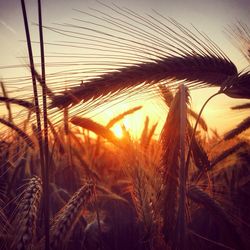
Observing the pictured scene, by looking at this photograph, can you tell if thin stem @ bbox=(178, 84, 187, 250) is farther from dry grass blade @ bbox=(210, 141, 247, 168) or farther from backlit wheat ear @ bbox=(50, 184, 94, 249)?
dry grass blade @ bbox=(210, 141, 247, 168)

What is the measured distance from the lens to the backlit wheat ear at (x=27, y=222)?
1985 mm

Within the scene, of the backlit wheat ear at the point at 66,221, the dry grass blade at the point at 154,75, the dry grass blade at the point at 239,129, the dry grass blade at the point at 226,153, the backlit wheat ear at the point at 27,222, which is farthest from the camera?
the dry grass blade at the point at 226,153

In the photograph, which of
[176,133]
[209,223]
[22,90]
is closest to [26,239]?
[22,90]

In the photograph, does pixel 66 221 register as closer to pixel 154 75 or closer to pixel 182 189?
pixel 182 189

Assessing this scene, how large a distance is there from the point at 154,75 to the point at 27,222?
4.95 ft

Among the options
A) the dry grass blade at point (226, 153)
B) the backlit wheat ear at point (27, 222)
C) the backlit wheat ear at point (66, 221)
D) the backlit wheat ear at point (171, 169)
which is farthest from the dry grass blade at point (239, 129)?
the backlit wheat ear at point (27, 222)

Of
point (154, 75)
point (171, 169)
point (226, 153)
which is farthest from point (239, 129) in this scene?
point (154, 75)

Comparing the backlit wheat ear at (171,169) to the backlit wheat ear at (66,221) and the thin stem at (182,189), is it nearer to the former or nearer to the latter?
the thin stem at (182,189)

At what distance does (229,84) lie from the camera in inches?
73.0

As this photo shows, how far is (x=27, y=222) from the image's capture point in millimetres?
2094

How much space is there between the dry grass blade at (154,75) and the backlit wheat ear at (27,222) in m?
1.20

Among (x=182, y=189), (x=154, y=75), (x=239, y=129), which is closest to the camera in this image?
(x=154, y=75)

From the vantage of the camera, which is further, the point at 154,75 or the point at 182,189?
the point at 182,189

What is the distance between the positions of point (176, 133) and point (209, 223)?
2775 millimetres
